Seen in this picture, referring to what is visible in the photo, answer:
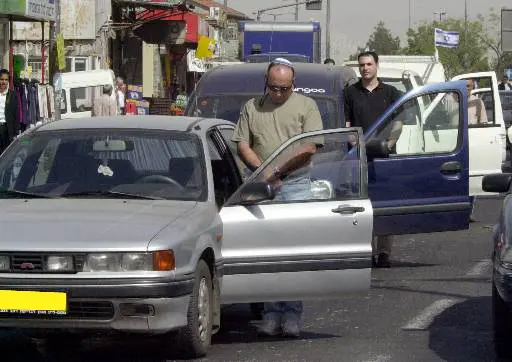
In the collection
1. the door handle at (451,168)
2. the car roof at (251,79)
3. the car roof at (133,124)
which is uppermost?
the car roof at (251,79)

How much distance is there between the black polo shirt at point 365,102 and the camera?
12.2 m

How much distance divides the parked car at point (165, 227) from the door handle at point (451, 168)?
106 inches

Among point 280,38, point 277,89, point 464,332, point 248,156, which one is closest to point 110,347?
point 248,156

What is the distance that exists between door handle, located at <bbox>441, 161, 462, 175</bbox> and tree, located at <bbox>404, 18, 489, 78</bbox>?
282 feet

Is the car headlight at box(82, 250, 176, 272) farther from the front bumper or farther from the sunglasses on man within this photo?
the sunglasses on man

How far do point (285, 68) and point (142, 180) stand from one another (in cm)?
149

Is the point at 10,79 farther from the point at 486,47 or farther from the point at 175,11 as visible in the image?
the point at 486,47

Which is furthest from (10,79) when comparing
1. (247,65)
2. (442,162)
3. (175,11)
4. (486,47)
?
(486,47)

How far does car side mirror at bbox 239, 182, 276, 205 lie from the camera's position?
27.0ft

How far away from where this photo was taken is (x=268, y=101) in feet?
30.8

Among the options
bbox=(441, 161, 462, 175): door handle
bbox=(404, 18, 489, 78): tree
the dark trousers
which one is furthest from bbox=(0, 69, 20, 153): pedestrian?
bbox=(404, 18, 489, 78): tree

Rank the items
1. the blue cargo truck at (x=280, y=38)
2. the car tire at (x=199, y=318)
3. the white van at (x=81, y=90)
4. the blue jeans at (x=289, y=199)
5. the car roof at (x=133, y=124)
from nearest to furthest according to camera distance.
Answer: the car tire at (x=199, y=318), the blue jeans at (x=289, y=199), the car roof at (x=133, y=124), the white van at (x=81, y=90), the blue cargo truck at (x=280, y=38)

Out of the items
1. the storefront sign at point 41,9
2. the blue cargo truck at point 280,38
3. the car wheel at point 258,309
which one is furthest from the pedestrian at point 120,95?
the car wheel at point 258,309

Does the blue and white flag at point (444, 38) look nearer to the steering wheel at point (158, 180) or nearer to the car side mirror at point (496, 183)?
the car side mirror at point (496, 183)
